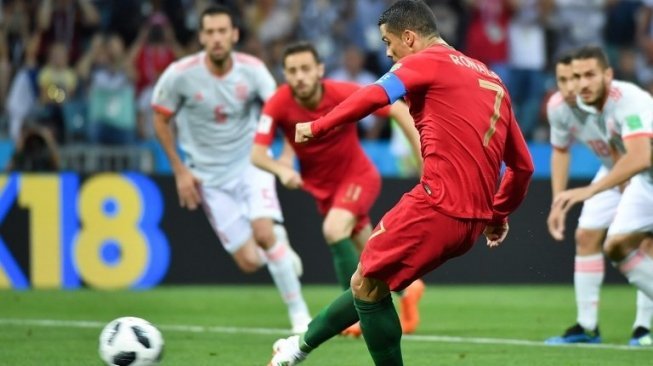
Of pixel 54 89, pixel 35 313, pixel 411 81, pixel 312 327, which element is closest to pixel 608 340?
pixel 312 327

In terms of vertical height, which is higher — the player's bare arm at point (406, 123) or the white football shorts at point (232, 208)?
the player's bare arm at point (406, 123)

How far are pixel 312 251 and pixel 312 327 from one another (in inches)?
293

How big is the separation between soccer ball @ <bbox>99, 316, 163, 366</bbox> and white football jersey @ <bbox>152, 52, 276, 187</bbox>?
375cm

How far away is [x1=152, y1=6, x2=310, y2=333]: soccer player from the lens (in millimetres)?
10398

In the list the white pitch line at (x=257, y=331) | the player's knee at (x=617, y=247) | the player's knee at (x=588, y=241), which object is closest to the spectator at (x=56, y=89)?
the white pitch line at (x=257, y=331)

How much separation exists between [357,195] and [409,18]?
3430 millimetres

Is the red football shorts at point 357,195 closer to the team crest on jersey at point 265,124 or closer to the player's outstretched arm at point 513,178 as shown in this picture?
the team crest on jersey at point 265,124

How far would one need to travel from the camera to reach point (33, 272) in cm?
1391

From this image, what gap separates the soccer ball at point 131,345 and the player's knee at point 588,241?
147 inches

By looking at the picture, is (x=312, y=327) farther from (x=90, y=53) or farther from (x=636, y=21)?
(x=636, y=21)

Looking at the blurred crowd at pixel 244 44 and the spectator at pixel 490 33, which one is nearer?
the blurred crowd at pixel 244 44

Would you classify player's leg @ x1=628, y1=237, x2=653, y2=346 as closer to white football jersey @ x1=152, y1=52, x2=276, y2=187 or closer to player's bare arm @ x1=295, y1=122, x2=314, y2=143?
white football jersey @ x1=152, y1=52, x2=276, y2=187

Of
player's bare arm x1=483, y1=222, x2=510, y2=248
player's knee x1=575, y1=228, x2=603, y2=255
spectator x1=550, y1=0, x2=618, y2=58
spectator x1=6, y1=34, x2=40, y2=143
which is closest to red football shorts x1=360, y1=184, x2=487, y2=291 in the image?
player's bare arm x1=483, y1=222, x2=510, y2=248

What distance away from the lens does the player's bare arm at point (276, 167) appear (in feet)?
28.6
